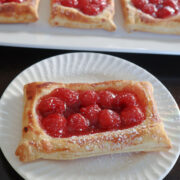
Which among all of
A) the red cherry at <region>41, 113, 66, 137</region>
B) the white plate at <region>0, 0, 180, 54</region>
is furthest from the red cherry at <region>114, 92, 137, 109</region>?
the white plate at <region>0, 0, 180, 54</region>

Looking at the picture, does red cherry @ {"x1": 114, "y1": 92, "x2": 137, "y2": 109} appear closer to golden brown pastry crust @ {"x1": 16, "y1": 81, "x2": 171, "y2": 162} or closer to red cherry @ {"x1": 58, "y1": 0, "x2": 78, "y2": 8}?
golden brown pastry crust @ {"x1": 16, "y1": 81, "x2": 171, "y2": 162}

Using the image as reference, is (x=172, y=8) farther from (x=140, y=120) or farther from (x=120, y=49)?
(x=140, y=120)

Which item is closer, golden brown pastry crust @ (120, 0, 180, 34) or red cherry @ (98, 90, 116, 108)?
red cherry @ (98, 90, 116, 108)

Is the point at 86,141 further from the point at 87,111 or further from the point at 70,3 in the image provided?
→ the point at 70,3

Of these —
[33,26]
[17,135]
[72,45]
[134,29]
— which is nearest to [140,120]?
[17,135]

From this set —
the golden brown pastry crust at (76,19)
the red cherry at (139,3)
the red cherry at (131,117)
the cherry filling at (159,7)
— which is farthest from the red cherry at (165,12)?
the red cherry at (131,117)
